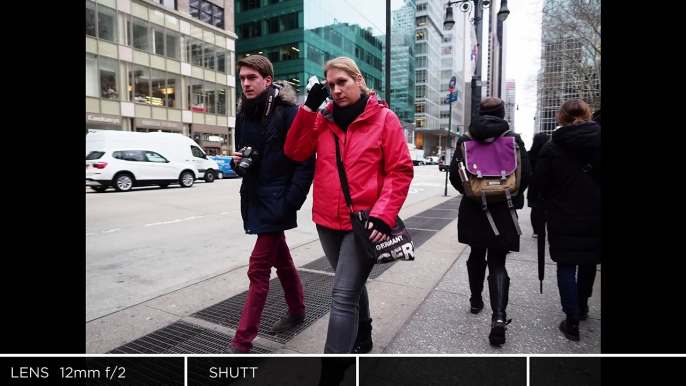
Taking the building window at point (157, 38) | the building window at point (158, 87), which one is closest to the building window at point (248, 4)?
the building window at point (157, 38)

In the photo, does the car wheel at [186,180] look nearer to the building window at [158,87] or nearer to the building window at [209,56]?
the building window at [158,87]

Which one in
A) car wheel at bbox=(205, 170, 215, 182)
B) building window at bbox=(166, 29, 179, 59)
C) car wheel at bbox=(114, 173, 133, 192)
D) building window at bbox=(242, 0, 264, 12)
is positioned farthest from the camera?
building window at bbox=(242, 0, 264, 12)

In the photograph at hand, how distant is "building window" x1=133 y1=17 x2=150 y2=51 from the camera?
95.3ft

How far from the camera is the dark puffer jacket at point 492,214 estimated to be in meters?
2.84

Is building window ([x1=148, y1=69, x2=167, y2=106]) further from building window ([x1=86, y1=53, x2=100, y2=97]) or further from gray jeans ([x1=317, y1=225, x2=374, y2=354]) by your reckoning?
gray jeans ([x1=317, y1=225, x2=374, y2=354])

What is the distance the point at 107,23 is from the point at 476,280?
32022mm

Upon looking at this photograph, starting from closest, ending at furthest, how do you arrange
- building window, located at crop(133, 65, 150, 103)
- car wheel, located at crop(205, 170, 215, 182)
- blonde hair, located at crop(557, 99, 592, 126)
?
blonde hair, located at crop(557, 99, 592, 126)
car wheel, located at crop(205, 170, 215, 182)
building window, located at crop(133, 65, 150, 103)

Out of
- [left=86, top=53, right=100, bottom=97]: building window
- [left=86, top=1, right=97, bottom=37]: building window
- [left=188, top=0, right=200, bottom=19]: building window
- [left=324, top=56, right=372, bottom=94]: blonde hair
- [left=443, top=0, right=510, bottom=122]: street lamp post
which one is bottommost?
[left=324, top=56, right=372, bottom=94]: blonde hair

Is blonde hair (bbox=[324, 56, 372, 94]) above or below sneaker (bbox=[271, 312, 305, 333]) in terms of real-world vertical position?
above

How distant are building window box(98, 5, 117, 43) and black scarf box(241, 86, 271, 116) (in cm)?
3045

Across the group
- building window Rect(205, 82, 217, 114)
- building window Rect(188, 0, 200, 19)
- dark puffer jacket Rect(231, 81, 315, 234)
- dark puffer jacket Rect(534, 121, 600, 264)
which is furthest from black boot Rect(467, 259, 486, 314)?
building window Rect(188, 0, 200, 19)

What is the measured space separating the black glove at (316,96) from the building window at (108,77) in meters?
30.3

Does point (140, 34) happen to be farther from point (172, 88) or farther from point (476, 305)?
point (476, 305)

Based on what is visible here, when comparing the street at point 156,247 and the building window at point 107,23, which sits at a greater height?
the building window at point 107,23
